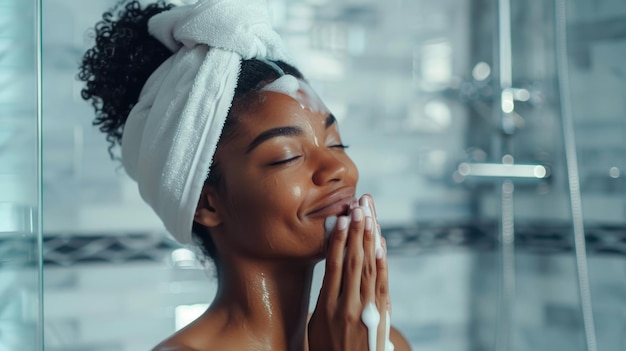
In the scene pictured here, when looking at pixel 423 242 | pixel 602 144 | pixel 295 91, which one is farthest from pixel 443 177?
pixel 295 91

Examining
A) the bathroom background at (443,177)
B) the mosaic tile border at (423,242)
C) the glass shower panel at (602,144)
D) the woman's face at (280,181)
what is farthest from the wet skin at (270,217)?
the glass shower panel at (602,144)

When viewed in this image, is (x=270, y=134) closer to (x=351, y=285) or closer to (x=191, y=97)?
(x=191, y=97)

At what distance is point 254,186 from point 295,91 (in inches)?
5.8

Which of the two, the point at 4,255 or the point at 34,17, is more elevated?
the point at 34,17

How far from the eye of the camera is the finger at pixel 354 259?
934 millimetres

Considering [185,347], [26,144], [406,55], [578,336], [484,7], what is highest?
[484,7]

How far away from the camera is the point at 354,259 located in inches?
36.8

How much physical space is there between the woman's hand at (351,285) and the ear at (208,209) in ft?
0.56

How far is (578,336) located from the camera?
1.91 m

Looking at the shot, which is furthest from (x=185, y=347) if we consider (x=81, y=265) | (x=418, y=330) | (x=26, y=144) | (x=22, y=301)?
(x=418, y=330)

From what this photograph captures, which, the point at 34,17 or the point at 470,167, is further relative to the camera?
the point at 470,167

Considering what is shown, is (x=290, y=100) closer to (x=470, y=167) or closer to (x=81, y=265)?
(x=81, y=265)

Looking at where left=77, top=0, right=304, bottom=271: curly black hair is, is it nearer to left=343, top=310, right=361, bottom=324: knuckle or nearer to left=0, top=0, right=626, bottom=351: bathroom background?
left=343, top=310, right=361, bottom=324: knuckle

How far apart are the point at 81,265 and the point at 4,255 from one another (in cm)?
64
